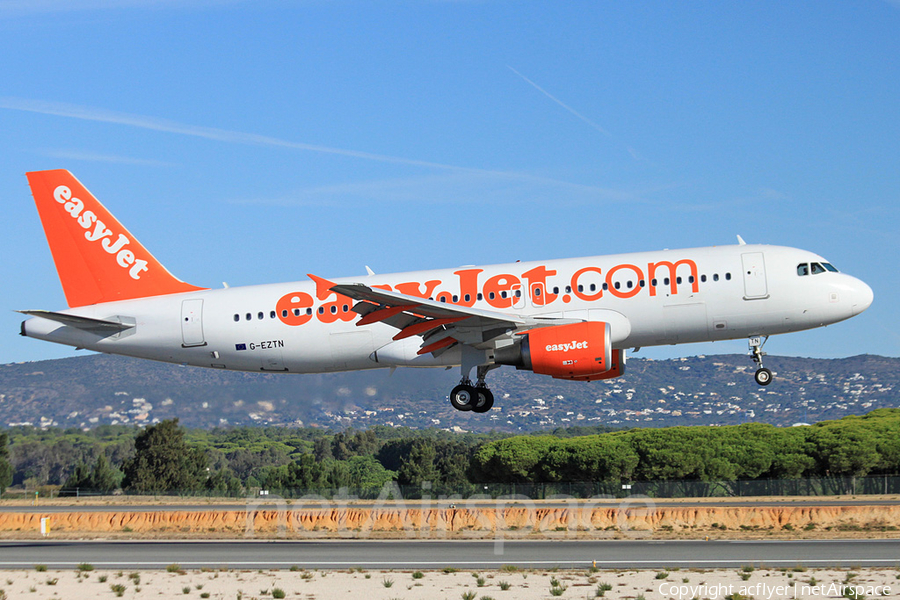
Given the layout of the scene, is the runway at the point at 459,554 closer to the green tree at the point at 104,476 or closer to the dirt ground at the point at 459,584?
the dirt ground at the point at 459,584

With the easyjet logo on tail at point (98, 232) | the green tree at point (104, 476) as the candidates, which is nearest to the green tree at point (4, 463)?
the green tree at point (104, 476)

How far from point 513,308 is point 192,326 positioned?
40.3ft

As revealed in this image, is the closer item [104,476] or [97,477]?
[97,477]

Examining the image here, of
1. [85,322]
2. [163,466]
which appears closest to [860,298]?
[85,322]

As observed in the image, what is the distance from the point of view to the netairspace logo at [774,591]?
830 inches

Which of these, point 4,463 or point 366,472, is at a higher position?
point 4,463

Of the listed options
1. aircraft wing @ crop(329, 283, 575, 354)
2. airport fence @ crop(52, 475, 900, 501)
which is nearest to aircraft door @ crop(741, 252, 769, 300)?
aircraft wing @ crop(329, 283, 575, 354)

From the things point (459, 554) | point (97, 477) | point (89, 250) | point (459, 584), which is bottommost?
point (97, 477)

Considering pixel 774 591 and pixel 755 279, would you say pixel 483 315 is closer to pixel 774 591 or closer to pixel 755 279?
pixel 755 279

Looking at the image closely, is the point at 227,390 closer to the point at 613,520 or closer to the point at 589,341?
the point at 613,520

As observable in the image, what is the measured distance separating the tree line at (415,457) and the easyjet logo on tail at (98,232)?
2417cm

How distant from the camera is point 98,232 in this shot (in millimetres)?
37594

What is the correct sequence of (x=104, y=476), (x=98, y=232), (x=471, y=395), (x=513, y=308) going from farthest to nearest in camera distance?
(x=104, y=476) → (x=98, y=232) → (x=471, y=395) → (x=513, y=308)

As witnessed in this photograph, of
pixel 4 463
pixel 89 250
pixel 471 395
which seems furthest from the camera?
pixel 4 463
